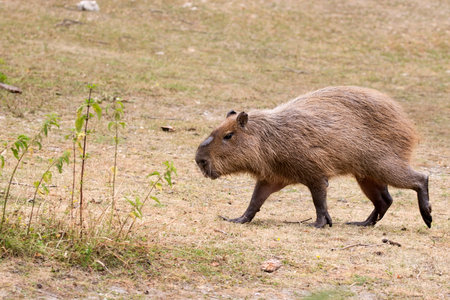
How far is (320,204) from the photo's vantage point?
236 inches

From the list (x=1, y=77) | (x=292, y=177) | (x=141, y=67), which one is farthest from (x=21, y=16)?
(x=292, y=177)

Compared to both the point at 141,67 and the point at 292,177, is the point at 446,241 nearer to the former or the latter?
the point at 292,177

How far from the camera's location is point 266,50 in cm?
1473

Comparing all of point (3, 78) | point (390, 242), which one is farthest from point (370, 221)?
point (3, 78)

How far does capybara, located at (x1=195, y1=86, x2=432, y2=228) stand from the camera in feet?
19.6

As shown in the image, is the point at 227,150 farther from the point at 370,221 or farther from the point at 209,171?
the point at 370,221

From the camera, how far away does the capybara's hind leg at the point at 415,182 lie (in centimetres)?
605

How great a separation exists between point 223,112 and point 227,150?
496 centimetres

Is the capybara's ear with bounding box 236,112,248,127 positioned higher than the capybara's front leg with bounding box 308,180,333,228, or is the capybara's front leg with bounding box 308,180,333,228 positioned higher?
the capybara's ear with bounding box 236,112,248,127

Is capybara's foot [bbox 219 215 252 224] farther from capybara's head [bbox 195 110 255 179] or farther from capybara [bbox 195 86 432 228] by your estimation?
capybara's head [bbox 195 110 255 179]

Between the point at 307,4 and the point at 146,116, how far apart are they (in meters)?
8.49

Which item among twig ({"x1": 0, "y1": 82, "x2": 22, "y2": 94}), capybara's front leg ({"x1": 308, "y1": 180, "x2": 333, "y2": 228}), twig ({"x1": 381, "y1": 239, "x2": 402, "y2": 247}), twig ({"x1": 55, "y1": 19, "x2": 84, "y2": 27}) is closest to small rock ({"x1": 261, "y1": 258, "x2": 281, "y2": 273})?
twig ({"x1": 381, "y1": 239, "x2": 402, "y2": 247})

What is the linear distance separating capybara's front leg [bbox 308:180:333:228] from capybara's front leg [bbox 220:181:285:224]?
1.24 ft

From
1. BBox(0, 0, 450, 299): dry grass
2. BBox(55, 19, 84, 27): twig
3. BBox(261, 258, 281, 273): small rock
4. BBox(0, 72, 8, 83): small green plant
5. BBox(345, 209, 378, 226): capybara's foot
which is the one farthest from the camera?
BBox(55, 19, 84, 27): twig
